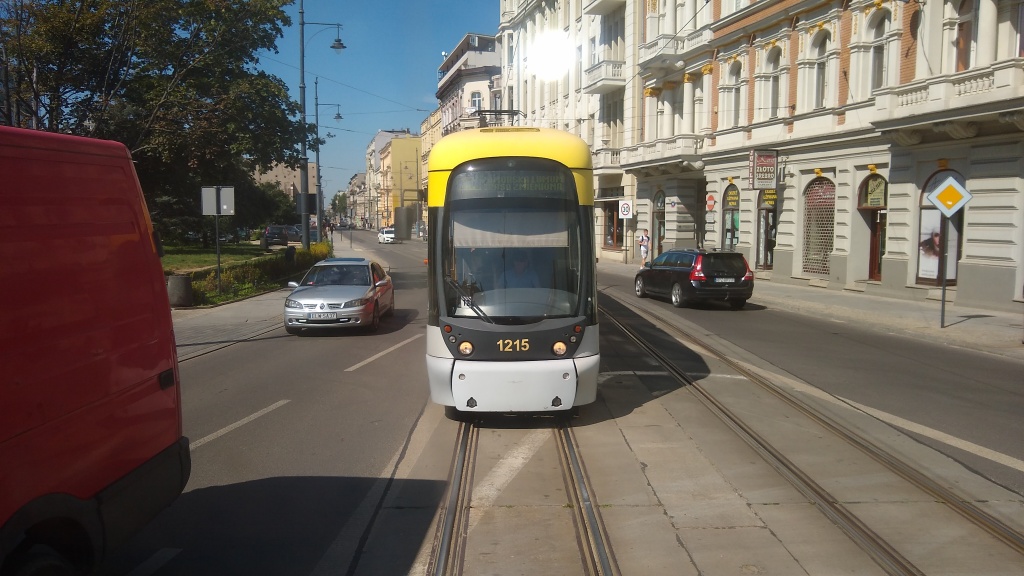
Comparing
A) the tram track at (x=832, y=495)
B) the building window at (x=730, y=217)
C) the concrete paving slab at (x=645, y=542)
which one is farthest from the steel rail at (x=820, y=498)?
the building window at (x=730, y=217)

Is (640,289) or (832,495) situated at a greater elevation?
(640,289)

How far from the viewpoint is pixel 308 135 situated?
83.6 feet

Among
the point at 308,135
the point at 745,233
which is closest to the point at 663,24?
the point at 745,233

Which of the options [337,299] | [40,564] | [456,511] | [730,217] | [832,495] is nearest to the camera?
[40,564]

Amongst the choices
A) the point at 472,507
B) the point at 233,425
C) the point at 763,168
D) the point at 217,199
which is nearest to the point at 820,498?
the point at 472,507

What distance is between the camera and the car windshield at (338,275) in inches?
646

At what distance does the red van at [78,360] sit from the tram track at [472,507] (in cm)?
169

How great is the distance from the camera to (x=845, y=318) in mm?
18594

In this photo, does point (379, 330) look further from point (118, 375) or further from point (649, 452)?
point (118, 375)

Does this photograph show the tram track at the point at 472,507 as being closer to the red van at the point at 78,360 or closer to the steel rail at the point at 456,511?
the steel rail at the point at 456,511

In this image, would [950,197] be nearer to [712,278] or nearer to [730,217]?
[712,278]

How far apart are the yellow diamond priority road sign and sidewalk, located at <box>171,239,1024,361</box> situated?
2489mm

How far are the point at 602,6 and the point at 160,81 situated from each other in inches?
1054

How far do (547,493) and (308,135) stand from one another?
71.1ft
